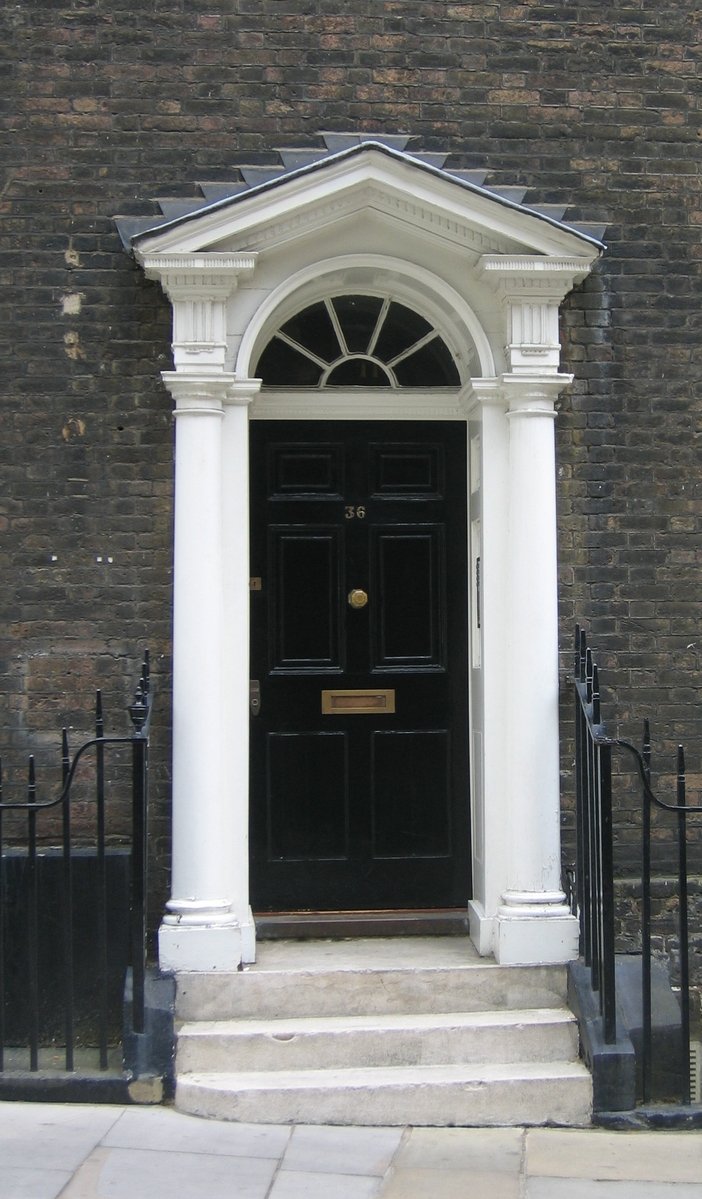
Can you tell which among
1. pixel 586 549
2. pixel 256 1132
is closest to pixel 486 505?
pixel 586 549

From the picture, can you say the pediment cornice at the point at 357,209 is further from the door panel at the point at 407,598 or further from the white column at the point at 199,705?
the door panel at the point at 407,598

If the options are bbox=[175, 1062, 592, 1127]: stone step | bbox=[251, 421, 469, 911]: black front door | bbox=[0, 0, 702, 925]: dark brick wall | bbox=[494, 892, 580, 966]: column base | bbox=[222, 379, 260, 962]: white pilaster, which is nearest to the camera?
bbox=[175, 1062, 592, 1127]: stone step

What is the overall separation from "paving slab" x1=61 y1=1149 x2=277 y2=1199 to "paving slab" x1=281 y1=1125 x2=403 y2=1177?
0.14 m

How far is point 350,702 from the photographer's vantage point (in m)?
5.90

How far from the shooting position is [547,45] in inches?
228

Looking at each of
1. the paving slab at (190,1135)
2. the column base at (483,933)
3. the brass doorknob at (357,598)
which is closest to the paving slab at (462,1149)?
the paving slab at (190,1135)

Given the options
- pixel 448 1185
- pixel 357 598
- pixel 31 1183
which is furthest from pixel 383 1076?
pixel 357 598

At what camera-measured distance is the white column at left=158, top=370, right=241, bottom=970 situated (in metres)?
5.18

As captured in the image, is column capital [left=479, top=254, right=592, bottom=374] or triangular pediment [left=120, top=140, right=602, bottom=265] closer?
triangular pediment [left=120, top=140, right=602, bottom=265]

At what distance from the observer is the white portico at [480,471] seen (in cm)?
527

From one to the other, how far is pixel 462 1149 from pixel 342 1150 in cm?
43

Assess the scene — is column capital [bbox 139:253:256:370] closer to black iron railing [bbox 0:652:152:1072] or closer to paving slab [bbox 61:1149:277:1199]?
black iron railing [bbox 0:652:152:1072]

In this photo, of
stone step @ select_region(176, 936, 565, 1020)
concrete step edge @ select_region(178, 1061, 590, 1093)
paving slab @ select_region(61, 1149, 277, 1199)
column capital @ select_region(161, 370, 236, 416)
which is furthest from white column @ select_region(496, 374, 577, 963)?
paving slab @ select_region(61, 1149, 277, 1199)

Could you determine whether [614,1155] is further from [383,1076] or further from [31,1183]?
[31,1183]
